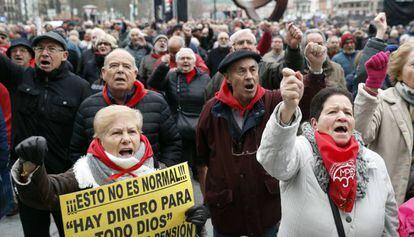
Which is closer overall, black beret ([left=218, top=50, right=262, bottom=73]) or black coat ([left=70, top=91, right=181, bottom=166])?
black beret ([left=218, top=50, right=262, bottom=73])

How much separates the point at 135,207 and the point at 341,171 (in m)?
1.09

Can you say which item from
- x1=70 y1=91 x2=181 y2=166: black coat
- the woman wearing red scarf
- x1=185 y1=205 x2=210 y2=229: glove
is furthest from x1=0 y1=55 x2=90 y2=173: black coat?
the woman wearing red scarf

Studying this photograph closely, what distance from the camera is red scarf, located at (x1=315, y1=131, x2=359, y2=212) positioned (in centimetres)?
255

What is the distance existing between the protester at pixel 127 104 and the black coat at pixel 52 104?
1.28 feet

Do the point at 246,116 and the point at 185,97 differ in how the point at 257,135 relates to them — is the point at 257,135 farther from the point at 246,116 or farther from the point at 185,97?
the point at 185,97

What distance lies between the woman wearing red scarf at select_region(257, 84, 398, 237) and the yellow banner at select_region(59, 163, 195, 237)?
0.59m

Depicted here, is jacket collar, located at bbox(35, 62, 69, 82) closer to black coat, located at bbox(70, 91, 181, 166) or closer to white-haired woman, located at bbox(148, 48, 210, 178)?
black coat, located at bbox(70, 91, 181, 166)

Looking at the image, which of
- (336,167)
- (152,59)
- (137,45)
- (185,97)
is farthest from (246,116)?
(137,45)

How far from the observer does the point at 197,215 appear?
115 inches

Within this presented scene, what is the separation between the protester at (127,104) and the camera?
3783mm

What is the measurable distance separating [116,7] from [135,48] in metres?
67.8

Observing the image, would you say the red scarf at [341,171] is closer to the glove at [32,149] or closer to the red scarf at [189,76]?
the glove at [32,149]

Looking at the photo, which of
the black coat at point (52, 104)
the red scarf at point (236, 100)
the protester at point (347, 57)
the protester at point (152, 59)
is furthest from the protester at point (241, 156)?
the protester at point (347, 57)

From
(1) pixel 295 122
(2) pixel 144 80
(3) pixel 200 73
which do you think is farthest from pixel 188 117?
(1) pixel 295 122
